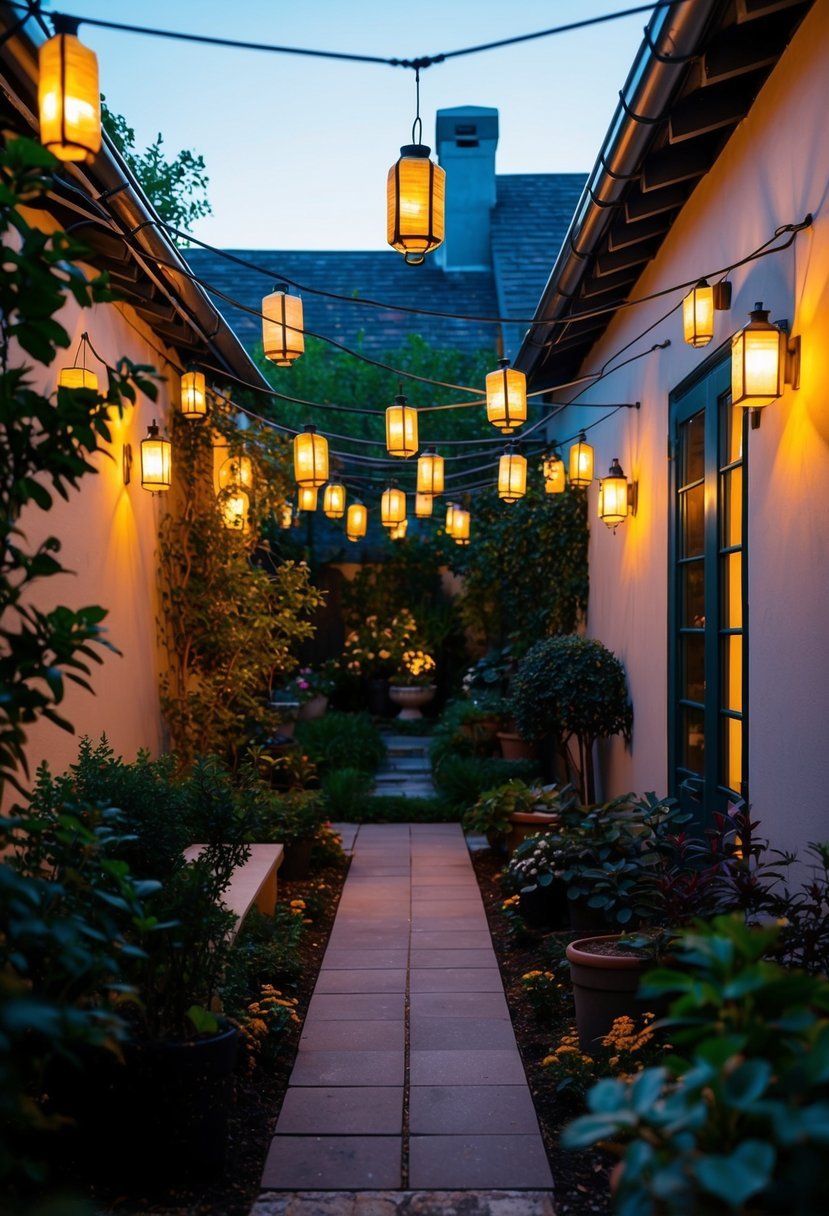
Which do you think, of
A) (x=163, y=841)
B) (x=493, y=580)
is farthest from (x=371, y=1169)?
(x=493, y=580)

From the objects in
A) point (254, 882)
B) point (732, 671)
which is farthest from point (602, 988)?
point (254, 882)

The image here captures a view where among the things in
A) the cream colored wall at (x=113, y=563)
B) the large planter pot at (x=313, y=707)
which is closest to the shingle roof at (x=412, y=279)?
the large planter pot at (x=313, y=707)

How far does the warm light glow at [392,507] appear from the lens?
9336 mm

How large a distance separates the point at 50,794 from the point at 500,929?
132 inches

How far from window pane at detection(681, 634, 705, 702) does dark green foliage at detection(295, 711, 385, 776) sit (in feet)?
17.2

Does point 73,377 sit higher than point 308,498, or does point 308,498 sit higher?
point 73,377

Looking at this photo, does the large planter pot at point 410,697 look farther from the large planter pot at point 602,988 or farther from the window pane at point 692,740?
the large planter pot at point 602,988

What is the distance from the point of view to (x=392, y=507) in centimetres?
943

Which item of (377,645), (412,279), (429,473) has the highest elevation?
(412,279)

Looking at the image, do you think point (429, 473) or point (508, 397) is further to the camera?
point (429, 473)

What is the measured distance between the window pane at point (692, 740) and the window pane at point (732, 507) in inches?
38.9

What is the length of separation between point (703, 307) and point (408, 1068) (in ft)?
10.6

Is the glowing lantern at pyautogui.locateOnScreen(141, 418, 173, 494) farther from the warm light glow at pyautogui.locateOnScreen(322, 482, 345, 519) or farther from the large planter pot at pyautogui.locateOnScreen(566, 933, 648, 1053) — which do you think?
the warm light glow at pyautogui.locateOnScreen(322, 482, 345, 519)

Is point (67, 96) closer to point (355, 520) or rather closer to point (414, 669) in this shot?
point (355, 520)
